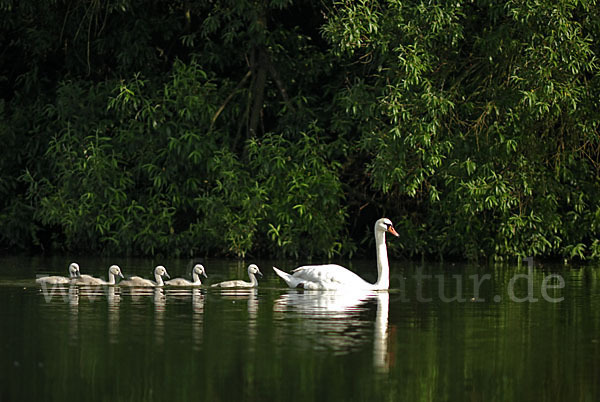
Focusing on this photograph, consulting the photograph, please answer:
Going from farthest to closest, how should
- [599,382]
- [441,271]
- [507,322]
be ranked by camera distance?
[441,271]
[507,322]
[599,382]

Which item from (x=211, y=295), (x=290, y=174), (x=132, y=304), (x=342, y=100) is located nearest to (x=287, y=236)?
(x=290, y=174)

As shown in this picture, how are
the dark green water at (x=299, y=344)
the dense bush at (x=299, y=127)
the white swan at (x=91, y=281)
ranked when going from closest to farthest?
the dark green water at (x=299, y=344)
the white swan at (x=91, y=281)
the dense bush at (x=299, y=127)

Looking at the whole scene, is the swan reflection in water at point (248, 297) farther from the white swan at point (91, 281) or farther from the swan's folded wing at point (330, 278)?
the white swan at point (91, 281)

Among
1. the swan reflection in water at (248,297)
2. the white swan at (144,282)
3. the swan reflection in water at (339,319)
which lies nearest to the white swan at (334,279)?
the swan reflection in water at (339,319)

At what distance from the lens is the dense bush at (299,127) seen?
24250 millimetres

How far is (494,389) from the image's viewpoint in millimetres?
10484

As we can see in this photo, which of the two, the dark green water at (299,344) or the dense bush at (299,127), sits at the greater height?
the dense bush at (299,127)

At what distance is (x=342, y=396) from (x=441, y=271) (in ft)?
45.9

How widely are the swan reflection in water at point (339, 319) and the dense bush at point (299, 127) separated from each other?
21.6 feet

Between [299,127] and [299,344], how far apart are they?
16198 millimetres

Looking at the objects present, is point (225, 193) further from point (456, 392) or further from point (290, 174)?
point (456, 392)

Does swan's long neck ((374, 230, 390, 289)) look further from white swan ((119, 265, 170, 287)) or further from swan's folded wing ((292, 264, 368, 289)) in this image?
white swan ((119, 265, 170, 287))

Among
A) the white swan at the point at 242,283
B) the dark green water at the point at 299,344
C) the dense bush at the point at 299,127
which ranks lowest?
the dark green water at the point at 299,344

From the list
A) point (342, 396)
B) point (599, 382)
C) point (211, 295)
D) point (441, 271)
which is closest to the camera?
point (342, 396)
